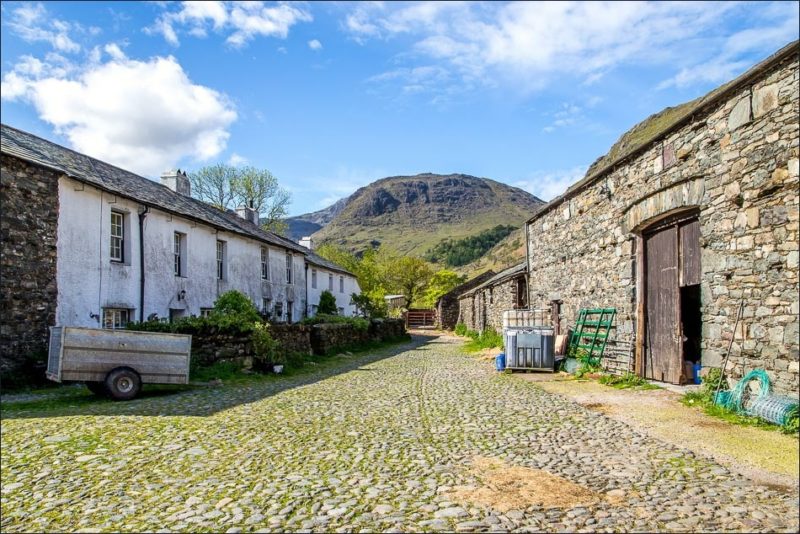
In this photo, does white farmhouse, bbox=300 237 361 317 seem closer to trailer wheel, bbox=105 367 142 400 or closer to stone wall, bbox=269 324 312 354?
stone wall, bbox=269 324 312 354

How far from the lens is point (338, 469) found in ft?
17.7

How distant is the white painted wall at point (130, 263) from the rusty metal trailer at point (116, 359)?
406cm

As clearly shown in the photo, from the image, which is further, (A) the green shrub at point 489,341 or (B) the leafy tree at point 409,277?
(B) the leafy tree at point 409,277

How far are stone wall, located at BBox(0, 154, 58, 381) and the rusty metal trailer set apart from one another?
2.38m

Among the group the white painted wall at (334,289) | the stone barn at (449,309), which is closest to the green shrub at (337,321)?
the white painted wall at (334,289)

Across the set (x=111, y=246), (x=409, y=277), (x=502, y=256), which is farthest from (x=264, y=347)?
(x=502, y=256)

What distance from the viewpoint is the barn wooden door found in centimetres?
1005

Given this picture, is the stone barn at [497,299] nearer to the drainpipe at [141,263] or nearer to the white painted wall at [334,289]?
the white painted wall at [334,289]

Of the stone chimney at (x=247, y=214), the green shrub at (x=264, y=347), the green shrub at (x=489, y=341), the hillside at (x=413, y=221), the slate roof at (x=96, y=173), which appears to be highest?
the hillside at (x=413, y=221)

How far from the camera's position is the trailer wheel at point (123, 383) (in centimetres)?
973

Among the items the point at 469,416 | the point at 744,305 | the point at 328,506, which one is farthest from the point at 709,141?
the point at 328,506

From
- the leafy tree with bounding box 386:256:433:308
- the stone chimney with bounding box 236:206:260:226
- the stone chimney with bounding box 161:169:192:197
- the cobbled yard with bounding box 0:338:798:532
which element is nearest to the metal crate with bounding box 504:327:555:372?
the cobbled yard with bounding box 0:338:798:532

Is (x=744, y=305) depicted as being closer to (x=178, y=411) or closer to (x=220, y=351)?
(x=178, y=411)

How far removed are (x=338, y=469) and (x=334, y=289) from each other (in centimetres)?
3227
